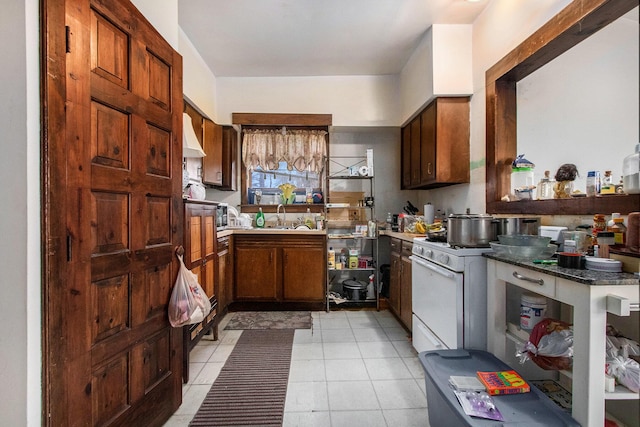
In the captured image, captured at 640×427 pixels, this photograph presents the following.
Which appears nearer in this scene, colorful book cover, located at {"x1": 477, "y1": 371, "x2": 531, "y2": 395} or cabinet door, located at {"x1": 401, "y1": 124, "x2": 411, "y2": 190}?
colorful book cover, located at {"x1": 477, "y1": 371, "x2": 531, "y2": 395}

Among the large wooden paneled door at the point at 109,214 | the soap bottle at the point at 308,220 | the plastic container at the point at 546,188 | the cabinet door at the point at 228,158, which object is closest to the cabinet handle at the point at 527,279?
the plastic container at the point at 546,188

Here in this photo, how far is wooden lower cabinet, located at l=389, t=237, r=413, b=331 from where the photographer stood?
2.66 m

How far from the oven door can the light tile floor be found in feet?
1.30

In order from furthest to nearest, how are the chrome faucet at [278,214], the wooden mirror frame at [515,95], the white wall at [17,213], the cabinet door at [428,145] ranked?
the chrome faucet at [278,214] → the cabinet door at [428,145] → the wooden mirror frame at [515,95] → the white wall at [17,213]

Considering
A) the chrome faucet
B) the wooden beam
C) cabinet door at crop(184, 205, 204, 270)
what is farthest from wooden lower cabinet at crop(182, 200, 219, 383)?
the wooden beam

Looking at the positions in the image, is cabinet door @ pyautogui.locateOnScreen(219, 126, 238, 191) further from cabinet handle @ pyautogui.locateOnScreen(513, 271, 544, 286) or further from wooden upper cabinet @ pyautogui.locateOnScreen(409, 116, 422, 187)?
cabinet handle @ pyautogui.locateOnScreen(513, 271, 544, 286)

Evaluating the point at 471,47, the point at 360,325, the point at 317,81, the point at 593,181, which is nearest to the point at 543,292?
the point at 593,181

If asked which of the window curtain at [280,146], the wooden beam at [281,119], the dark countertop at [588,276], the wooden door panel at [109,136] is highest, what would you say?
the wooden beam at [281,119]

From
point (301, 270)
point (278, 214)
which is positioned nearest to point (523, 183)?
point (301, 270)

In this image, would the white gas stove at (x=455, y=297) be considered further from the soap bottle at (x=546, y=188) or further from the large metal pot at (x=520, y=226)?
the soap bottle at (x=546, y=188)

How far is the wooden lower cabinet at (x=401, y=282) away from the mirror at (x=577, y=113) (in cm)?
124

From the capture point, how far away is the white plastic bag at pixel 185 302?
1.58 m

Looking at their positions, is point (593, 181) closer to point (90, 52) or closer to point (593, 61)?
point (593, 61)

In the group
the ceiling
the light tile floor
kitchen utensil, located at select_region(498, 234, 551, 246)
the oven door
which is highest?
the ceiling
